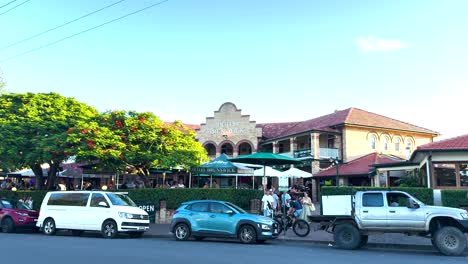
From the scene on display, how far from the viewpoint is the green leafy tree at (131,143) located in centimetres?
2083

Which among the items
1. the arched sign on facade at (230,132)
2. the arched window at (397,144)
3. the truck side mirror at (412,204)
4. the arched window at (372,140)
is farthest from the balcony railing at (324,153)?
the truck side mirror at (412,204)

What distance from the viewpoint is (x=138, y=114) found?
22.6 meters

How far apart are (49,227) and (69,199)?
143 cm

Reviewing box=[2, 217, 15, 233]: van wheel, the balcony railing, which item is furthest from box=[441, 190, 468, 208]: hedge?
box=[2, 217, 15, 233]: van wheel

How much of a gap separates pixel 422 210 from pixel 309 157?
74.1ft

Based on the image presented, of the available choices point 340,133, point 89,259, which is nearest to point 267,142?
point 340,133

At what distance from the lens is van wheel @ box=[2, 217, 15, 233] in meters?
17.1

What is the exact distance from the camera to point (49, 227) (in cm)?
1617

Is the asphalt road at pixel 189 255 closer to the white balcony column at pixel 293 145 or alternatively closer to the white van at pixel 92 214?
the white van at pixel 92 214

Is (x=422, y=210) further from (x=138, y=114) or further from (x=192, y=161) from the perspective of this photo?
(x=138, y=114)

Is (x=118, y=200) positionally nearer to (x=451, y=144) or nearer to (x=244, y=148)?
(x=451, y=144)

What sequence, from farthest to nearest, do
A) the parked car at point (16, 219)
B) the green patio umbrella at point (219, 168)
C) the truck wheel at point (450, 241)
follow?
the green patio umbrella at point (219, 168), the parked car at point (16, 219), the truck wheel at point (450, 241)

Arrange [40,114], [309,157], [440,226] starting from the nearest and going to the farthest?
[440,226] → [40,114] → [309,157]

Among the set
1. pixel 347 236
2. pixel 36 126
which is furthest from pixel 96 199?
pixel 36 126
